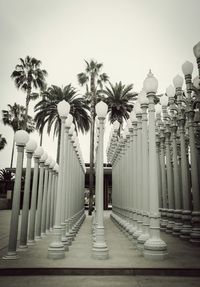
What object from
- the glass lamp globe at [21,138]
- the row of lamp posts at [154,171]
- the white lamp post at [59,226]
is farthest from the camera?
the glass lamp globe at [21,138]

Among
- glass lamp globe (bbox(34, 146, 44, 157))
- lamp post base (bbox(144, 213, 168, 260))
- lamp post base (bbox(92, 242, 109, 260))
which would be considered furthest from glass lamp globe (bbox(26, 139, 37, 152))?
lamp post base (bbox(144, 213, 168, 260))

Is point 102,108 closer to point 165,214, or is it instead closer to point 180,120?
point 180,120

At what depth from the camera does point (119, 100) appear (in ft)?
97.5

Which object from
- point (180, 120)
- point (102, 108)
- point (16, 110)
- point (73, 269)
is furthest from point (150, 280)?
point (16, 110)

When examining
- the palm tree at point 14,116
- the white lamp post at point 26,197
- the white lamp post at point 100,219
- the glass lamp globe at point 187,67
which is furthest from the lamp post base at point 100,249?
the palm tree at point 14,116

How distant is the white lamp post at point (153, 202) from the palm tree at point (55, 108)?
22497 mm

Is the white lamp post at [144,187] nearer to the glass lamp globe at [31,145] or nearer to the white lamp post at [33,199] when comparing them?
the glass lamp globe at [31,145]

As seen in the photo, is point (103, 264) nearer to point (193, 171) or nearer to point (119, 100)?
point (193, 171)

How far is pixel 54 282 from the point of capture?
4426 mm

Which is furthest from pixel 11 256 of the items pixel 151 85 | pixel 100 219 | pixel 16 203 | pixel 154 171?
pixel 151 85

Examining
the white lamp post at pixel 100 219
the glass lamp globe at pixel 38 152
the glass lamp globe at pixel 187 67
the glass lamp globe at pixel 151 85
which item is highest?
the glass lamp globe at pixel 187 67

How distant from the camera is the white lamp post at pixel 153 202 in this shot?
5.65 m

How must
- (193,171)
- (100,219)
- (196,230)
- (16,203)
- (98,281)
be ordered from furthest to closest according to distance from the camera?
(193,171) → (196,230) → (16,203) → (100,219) → (98,281)

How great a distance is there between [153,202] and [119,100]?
24.5 metres
